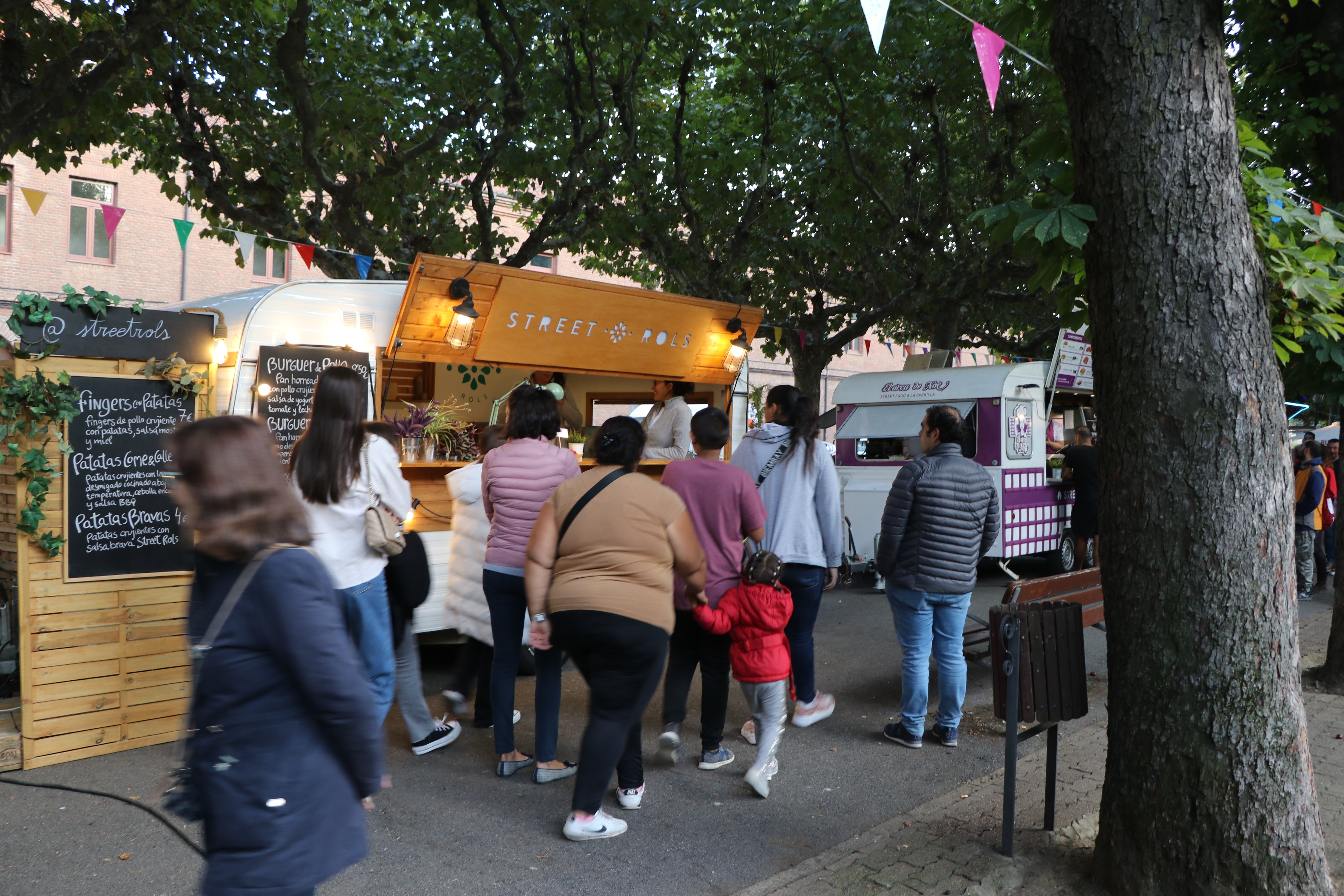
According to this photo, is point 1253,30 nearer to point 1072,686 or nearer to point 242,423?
point 1072,686

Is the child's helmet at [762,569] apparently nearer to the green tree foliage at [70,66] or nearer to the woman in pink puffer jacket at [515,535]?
the woman in pink puffer jacket at [515,535]

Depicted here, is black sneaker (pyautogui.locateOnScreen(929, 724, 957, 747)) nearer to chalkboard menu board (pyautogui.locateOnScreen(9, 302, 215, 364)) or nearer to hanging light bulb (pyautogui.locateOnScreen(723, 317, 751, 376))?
hanging light bulb (pyautogui.locateOnScreen(723, 317, 751, 376))

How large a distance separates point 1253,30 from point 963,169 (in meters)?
8.20

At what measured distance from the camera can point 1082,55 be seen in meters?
3.19

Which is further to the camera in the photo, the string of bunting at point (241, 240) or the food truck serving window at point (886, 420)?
the food truck serving window at point (886, 420)

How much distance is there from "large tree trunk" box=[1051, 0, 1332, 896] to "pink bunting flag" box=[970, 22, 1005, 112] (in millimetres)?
2338

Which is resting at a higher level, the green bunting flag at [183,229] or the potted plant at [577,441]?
the green bunting flag at [183,229]

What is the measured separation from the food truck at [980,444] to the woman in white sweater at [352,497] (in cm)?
748

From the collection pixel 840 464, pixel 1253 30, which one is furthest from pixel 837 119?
pixel 1253 30

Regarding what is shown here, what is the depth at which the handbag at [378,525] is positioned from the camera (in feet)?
13.2

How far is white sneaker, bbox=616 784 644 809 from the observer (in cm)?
403

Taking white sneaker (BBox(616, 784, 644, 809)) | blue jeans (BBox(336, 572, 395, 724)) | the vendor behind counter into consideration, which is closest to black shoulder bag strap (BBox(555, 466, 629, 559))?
blue jeans (BBox(336, 572, 395, 724))

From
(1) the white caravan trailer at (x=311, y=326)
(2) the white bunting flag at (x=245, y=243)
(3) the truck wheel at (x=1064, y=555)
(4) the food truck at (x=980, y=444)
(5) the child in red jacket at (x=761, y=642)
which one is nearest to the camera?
(5) the child in red jacket at (x=761, y=642)

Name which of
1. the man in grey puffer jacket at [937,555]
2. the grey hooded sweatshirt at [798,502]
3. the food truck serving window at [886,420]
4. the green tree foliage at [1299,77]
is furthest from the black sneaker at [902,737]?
the food truck serving window at [886,420]
